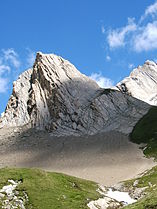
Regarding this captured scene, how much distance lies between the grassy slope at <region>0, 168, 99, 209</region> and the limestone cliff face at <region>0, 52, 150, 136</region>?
81028 millimetres

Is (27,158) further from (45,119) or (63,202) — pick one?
(63,202)

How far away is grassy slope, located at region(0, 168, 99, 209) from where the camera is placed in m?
35.4

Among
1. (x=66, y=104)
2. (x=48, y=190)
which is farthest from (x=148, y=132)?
(x=48, y=190)

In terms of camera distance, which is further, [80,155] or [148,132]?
[148,132]

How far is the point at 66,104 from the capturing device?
146 m

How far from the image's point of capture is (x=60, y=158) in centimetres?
10488

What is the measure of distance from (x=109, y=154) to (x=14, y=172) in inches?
2376

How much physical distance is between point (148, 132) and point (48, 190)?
79296 millimetres

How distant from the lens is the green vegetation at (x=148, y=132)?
3823 inches

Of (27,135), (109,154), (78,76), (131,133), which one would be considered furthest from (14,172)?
(78,76)

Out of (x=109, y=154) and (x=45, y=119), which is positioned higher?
(x=45, y=119)

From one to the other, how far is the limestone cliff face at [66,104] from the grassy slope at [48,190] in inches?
3190

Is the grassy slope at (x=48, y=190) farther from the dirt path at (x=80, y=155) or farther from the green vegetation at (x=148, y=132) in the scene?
the green vegetation at (x=148, y=132)

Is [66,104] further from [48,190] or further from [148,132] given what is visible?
[48,190]
